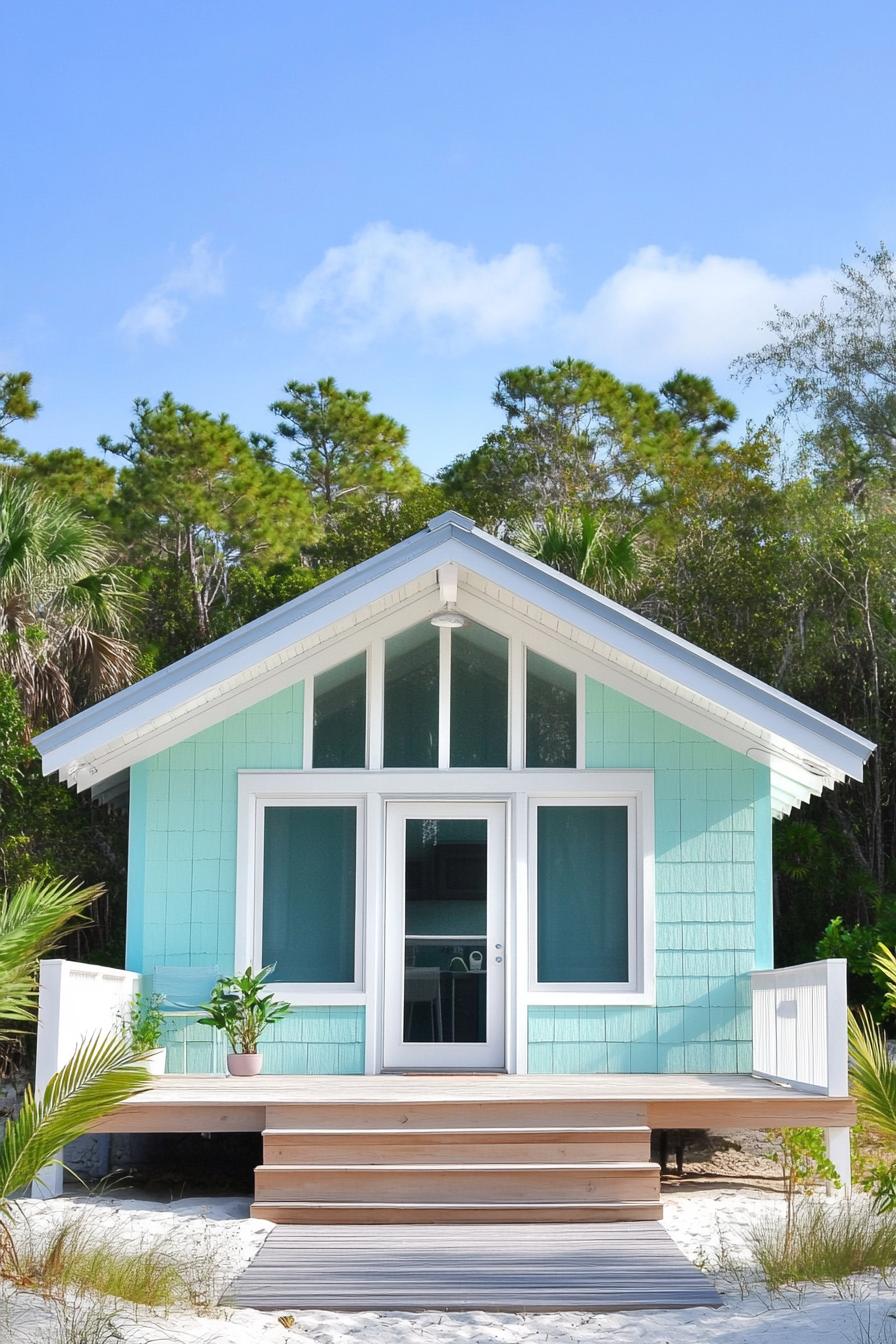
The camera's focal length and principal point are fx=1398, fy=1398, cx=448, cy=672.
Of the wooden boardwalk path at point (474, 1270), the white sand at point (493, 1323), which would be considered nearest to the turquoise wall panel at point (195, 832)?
the wooden boardwalk path at point (474, 1270)

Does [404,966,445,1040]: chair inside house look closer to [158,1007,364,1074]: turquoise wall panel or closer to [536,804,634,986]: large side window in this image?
[158,1007,364,1074]: turquoise wall panel

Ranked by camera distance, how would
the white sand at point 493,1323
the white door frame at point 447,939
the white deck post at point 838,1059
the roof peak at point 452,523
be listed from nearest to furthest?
the white sand at point 493,1323, the white deck post at point 838,1059, the roof peak at point 452,523, the white door frame at point 447,939

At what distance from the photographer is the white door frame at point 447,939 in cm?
978

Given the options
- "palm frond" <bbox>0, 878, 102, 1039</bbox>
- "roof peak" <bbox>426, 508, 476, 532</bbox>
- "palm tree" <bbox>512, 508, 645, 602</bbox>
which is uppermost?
"palm tree" <bbox>512, 508, 645, 602</bbox>

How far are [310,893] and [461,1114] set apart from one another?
2415mm

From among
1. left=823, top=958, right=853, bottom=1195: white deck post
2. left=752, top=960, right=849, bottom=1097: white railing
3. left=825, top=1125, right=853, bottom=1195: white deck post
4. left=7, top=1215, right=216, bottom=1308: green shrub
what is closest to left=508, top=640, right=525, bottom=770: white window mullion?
left=752, top=960, right=849, bottom=1097: white railing

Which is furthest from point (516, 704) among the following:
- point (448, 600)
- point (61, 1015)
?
point (61, 1015)

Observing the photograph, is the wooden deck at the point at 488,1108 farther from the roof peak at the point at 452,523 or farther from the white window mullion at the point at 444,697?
the roof peak at the point at 452,523

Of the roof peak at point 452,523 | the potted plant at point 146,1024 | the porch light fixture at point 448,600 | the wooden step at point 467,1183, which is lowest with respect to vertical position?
the wooden step at point 467,1183

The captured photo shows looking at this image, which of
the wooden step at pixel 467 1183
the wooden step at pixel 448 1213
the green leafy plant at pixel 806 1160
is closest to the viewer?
the wooden step at pixel 448 1213

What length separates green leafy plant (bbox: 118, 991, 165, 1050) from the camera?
9.22m

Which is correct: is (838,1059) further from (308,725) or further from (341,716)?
(308,725)

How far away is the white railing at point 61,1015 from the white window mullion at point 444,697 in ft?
9.07

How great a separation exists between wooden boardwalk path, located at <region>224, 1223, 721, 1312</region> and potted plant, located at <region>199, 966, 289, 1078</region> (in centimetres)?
202
